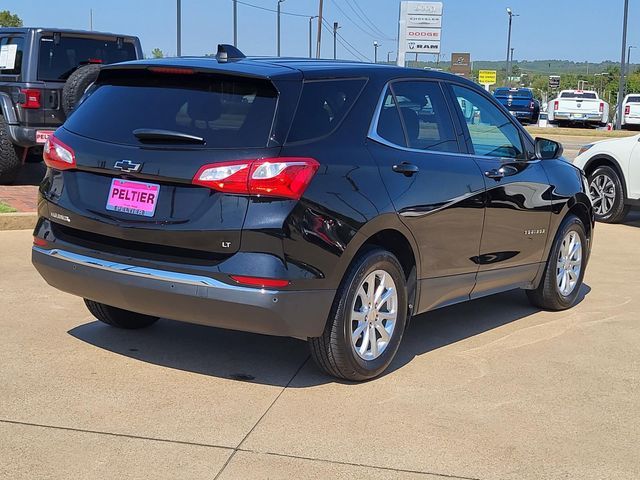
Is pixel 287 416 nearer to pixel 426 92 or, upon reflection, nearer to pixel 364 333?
pixel 364 333

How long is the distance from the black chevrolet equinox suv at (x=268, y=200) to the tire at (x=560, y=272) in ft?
4.16

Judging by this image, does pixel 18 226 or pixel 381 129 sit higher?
pixel 381 129

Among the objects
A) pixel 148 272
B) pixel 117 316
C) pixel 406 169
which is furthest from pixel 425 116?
pixel 117 316

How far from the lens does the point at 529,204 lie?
603 cm

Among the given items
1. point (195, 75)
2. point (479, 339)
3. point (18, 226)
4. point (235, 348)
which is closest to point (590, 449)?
point (479, 339)

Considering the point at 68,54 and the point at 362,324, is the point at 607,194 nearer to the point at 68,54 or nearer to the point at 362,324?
the point at 68,54

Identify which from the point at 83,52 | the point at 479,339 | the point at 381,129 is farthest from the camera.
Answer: the point at 83,52

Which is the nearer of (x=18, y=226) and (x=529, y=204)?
(x=529, y=204)

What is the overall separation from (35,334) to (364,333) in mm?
2122

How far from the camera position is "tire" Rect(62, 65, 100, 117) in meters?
9.97

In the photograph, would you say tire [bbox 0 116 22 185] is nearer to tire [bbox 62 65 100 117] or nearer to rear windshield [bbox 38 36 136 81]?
rear windshield [bbox 38 36 136 81]

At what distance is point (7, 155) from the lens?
36.0ft

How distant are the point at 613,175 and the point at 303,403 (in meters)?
7.89

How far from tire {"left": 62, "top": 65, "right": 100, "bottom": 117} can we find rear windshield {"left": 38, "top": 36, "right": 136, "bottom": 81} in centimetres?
76
